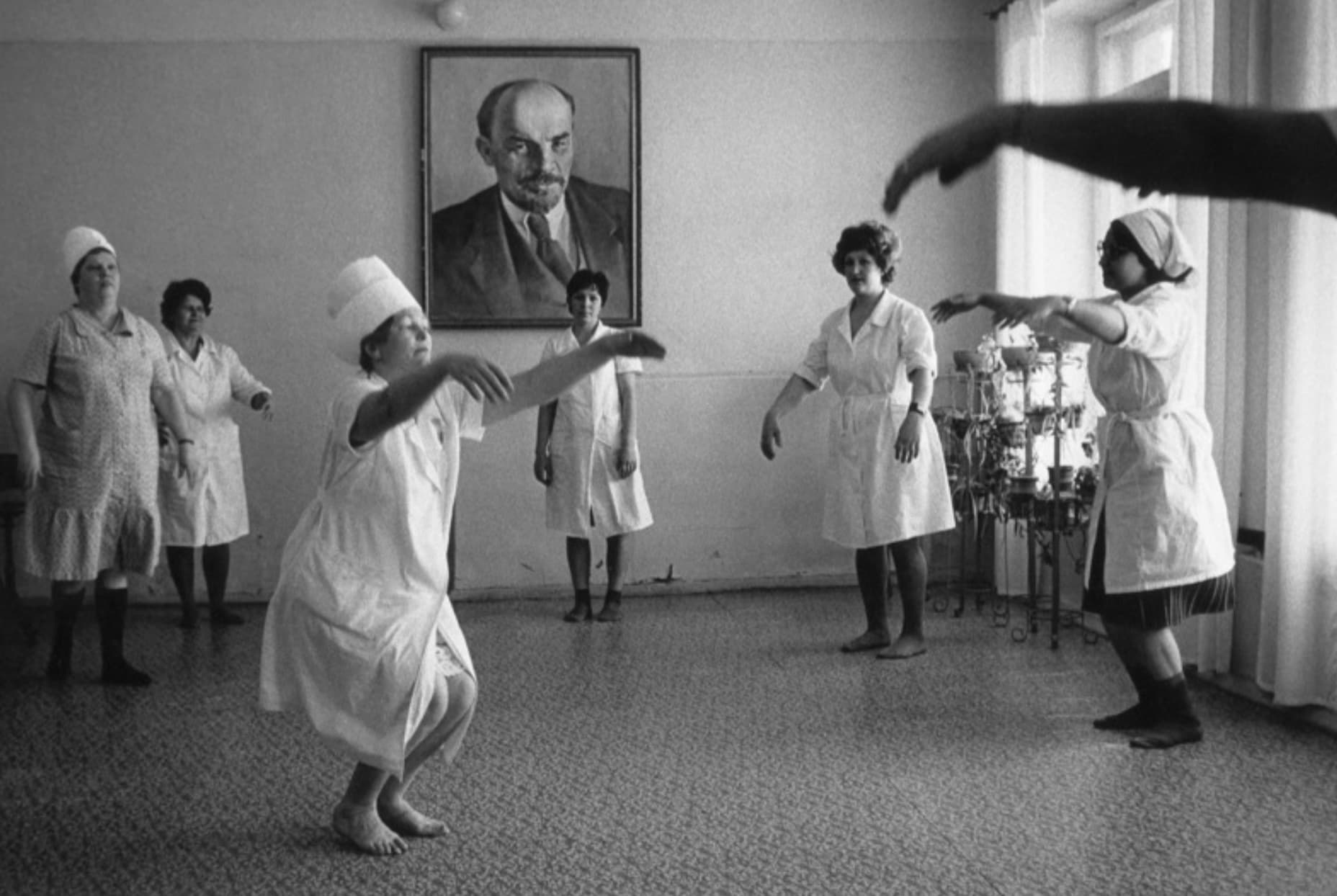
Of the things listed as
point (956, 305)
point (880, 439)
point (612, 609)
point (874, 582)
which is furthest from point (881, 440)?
point (956, 305)

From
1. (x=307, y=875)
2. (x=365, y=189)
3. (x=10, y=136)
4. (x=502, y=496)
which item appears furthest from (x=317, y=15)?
(x=307, y=875)

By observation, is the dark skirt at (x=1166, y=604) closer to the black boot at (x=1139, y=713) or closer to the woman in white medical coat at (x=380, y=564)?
the black boot at (x=1139, y=713)

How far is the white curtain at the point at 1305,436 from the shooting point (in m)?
4.50

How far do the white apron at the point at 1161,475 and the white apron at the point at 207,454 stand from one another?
12.5 feet

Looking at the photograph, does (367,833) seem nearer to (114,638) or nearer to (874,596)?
(114,638)

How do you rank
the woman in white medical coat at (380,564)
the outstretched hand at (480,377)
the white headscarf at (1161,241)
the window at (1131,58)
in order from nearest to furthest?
1. the outstretched hand at (480,377)
2. the woman in white medical coat at (380,564)
3. the white headscarf at (1161,241)
4. the window at (1131,58)

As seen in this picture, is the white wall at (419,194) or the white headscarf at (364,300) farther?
the white wall at (419,194)

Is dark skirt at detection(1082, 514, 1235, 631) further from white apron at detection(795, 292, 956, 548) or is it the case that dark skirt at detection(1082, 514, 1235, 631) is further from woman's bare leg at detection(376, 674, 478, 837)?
woman's bare leg at detection(376, 674, 478, 837)

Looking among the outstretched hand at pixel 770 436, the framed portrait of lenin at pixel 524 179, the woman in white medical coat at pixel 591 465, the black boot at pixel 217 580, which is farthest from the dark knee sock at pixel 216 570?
the outstretched hand at pixel 770 436

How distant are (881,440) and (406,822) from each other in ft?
8.96

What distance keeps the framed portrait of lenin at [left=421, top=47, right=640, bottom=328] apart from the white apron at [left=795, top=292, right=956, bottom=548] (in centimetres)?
198

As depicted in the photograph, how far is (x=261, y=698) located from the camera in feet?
10.7

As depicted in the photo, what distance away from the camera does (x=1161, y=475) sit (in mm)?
4242

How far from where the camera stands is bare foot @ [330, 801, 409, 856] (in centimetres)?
338
